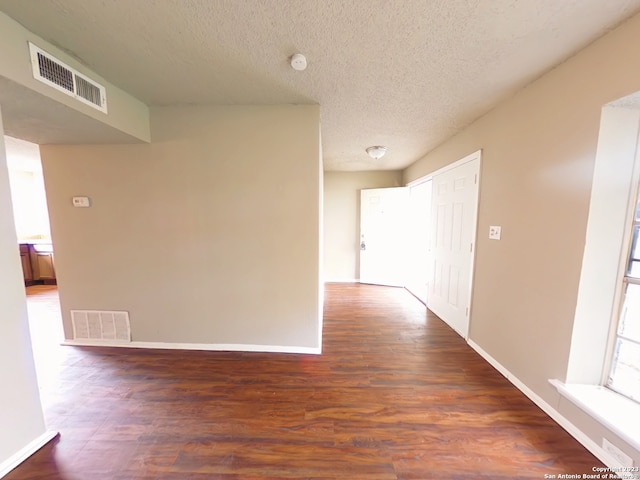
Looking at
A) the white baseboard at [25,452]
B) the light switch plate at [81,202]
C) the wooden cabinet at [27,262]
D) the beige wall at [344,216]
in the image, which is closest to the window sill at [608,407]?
the white baseboard at [25,452]

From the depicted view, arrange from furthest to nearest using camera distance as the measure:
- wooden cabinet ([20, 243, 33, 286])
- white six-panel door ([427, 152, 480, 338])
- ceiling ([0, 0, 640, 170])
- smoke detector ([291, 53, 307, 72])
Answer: wooden cabinet ([20, 243, 33, 286]) < white six-panel door ([427, 152, 480, 338]) < smoke detector ([291, 53, 307, 72]) < ceiling ([0, 0, 640, 170])

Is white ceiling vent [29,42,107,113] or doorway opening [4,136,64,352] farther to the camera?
doorway opening [4,136,64,352]

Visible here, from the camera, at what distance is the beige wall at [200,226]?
213cm

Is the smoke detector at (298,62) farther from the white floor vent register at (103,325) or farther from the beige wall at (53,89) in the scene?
the white floor vent register at (103,325)

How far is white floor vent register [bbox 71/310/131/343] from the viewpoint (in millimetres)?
2344

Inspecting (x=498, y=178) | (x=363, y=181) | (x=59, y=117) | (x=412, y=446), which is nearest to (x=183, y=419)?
(x=412, y=446)

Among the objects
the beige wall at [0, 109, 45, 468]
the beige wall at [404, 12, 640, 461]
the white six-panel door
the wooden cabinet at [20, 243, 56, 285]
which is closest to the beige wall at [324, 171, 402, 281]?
the white six-panel door

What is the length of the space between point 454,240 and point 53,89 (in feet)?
11.9

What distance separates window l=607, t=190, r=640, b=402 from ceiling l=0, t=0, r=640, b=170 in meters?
1.14

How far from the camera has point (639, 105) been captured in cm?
124

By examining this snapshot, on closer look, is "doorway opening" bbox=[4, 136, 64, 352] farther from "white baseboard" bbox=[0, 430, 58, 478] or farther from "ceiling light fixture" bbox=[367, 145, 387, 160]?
"ceiling light fixture" bbox=[367, 145, 387, 160]

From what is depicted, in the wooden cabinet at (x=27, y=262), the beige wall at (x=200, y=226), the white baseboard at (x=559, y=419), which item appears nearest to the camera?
the white baseboard at (x=559, y=419)

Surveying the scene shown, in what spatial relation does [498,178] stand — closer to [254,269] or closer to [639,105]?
[639,105]

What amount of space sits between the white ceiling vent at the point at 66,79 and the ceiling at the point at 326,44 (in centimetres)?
10
